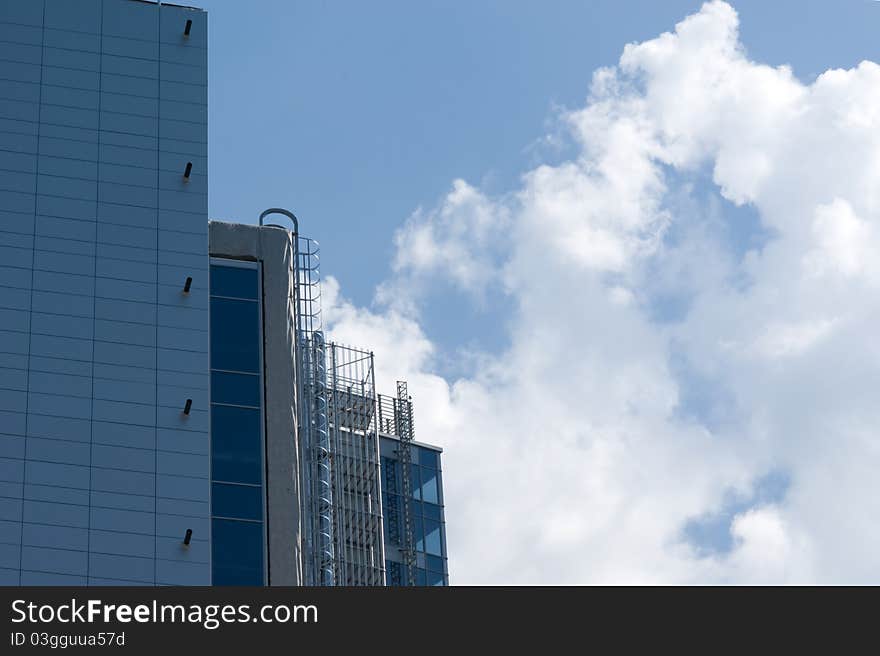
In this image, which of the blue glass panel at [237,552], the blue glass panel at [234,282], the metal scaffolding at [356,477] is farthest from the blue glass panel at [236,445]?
the metal scaffolding at [356,477]

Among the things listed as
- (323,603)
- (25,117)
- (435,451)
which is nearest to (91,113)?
(25,117)

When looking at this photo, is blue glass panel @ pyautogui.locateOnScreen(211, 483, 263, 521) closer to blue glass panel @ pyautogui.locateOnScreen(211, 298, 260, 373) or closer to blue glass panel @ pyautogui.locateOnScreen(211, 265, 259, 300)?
→ blue glass panel @ pyautogui.locateOnScreen(211, 298, 260, 373)

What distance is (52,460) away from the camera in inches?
1534

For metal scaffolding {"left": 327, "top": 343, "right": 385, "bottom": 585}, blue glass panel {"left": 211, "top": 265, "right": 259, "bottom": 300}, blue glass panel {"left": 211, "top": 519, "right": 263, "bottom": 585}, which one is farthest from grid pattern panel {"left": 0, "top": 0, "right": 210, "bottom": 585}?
metal scaffolding {"left": 327, "top": 343, "right": 385, "bottom": 585}

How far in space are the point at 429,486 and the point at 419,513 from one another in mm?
2210

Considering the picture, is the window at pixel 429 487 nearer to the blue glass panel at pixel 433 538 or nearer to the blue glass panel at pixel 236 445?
the blue glass panel at pixel 433 538

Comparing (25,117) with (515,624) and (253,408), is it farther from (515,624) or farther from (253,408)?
(515,624)

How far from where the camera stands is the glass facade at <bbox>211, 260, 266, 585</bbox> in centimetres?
4275

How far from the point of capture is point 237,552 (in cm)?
4278

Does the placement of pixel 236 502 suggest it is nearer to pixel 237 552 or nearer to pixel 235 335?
pixel 237 552

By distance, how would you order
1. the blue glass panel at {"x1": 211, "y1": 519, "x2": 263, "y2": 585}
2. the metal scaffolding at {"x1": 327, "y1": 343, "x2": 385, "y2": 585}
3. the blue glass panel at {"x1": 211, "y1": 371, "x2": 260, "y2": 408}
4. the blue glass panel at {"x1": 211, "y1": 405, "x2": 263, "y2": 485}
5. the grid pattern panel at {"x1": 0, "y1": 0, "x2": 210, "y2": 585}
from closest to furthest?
the grid pattern panel at {"x1": 0, "y1": 0, "x2": 210, "y2": 585}, the blue glass panel at {"x1": 211, "y1": 519, "x2": 263, "y2": 585}, the blue glass panel at {"x1": 211, "y1": 405, "x2": 263, "y2": 485}, the blue glass panel at {"x1": 211, "y1": 371, "x2": 260, "y2": 408}, the metal scaffolding at {"x1": 327, "y1": 343, "x2": 385, "y2": 585}

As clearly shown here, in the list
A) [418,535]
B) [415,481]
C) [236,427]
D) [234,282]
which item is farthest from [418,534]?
[236,427]

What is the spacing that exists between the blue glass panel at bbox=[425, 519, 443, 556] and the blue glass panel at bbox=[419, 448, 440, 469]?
333cm

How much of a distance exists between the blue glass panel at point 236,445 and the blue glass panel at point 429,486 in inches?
1608
